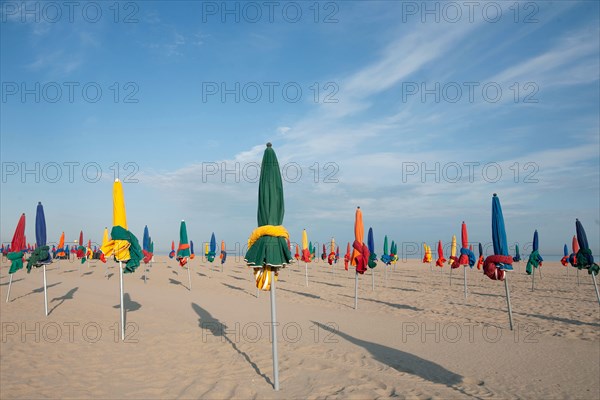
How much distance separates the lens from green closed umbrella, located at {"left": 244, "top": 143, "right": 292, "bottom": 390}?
6605mm

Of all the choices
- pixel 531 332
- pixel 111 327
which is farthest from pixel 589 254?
pixel 111 327

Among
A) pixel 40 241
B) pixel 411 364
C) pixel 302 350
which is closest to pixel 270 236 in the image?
pixel 302 350

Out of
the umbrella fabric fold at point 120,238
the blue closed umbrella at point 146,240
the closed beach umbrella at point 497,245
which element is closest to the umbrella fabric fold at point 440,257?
the closed beach umbrella at point 497,245

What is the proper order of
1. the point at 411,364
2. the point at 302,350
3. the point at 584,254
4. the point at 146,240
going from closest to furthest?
the point at 411,364 < the point at 302,350 < the point at 584,254 < the point at 146,240

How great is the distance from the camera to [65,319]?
1320 centimetres

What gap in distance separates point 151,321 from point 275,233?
9283mm

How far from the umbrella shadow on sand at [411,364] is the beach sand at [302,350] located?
44mm

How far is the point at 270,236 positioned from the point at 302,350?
16.1 ft

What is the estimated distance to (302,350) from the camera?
1002 cm

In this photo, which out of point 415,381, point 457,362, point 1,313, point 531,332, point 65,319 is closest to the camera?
point 415,381

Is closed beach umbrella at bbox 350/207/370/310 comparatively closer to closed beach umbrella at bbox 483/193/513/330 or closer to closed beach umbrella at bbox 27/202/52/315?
closed beach umbrella at bbox 483/193/513/330

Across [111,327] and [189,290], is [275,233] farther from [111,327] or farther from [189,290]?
[189,290]

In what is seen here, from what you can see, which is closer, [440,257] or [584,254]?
[584,254]

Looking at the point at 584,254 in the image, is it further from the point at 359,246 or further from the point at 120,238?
the point at 120,238
